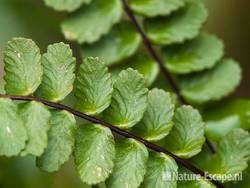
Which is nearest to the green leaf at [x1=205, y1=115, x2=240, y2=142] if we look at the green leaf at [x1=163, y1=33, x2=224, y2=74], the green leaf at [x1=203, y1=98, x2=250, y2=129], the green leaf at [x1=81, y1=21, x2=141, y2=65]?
the green leaf at [x1=203, y1=98, x2=250, y2=129]

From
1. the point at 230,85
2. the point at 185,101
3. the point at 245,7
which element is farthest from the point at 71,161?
the point at 245,7

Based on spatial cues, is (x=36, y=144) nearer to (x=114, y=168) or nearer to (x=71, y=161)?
(x=114, y=168)

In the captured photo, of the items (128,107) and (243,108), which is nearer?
(128,107)

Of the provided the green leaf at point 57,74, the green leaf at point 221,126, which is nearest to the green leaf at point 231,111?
the green leaf at point 221,126

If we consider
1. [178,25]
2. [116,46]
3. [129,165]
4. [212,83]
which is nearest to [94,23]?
[116,46]

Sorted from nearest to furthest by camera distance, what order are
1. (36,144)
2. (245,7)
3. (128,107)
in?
(36,144)
(128,107)
(245,7)
